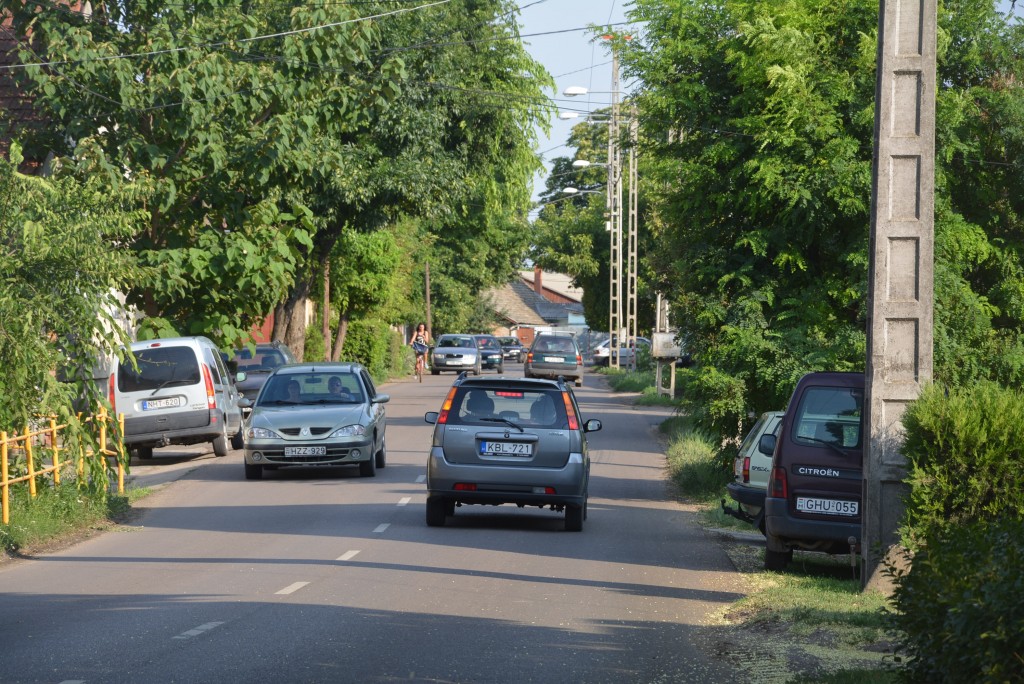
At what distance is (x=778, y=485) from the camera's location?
40.9ft

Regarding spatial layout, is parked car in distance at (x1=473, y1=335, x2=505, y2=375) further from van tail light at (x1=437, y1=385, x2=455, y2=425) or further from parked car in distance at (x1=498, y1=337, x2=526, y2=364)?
van tail light at (x1=437, y1=385, x2=455, y2=425)

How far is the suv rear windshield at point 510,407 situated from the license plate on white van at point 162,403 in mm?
9030

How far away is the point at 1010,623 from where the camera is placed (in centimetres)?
532

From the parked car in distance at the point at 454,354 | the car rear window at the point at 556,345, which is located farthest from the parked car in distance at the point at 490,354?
the car rear window at the point at 556,345

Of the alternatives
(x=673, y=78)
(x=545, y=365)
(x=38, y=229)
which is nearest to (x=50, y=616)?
(x=38, y=229)

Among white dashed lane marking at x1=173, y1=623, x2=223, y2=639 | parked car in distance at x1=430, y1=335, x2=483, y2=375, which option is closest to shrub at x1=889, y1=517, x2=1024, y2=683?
white dashed lane marking at x1=173, y1=623, x2=223, y2=639

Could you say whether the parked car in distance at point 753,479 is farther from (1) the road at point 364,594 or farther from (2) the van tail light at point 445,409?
(2) the van tail light at point 445,409

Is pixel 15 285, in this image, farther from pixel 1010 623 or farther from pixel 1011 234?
pixel 1011 234

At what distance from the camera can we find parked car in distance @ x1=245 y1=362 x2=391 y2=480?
20469 mm

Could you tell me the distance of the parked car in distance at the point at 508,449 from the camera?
49.9 feet

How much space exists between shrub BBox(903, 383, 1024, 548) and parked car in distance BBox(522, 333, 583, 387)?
4193 centimetres

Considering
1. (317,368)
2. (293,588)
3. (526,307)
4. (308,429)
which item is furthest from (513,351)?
(293,588)

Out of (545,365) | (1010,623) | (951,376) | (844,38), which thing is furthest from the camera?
(545,365)

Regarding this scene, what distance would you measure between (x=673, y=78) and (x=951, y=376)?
6.33m
